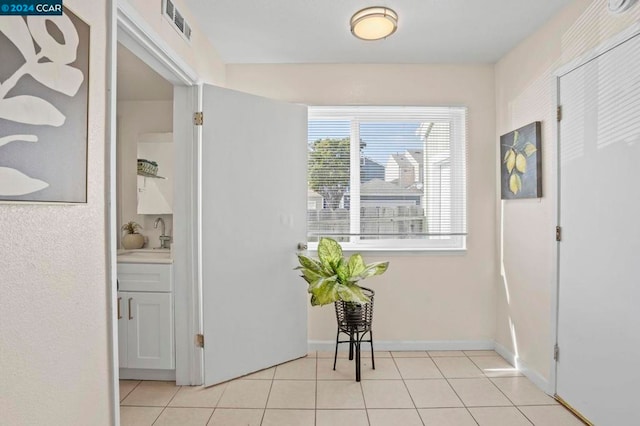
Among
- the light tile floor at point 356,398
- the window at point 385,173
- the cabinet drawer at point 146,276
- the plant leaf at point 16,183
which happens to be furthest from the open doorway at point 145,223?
the plant leaf at point 16,183

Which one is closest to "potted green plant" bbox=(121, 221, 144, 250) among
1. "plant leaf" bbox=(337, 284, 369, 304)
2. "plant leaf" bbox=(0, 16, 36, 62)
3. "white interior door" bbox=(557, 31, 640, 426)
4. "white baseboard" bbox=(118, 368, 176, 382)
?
"white baseboard" bbox=(118, 368, 176, 382)

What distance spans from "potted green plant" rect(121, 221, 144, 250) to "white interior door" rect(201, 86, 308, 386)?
3.60 ft

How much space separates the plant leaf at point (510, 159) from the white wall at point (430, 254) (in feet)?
0.78

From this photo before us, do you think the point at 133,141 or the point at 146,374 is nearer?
the point at 146,374

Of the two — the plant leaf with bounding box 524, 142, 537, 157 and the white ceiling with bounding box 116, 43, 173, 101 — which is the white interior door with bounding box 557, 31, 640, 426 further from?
the white ceiling with bounding box 116, 43, 173, 101

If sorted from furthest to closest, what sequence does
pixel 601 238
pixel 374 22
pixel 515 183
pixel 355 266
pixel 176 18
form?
1. pixel 515 183
2. pixel 355 266
3. pixel 374 22
4. pixel 176 18
5. pixel 601 238

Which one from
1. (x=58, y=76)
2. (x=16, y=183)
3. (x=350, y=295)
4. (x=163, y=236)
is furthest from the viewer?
(x=163, y=236)

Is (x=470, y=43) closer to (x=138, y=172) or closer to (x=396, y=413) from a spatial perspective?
(x=396, y=413)

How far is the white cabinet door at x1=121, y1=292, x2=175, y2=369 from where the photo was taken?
94.4 inches

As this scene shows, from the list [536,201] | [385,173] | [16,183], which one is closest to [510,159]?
[536,201]

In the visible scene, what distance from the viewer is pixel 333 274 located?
2.51 meters

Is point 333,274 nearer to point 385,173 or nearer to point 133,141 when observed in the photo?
point 385,173

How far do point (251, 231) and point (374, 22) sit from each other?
162 cm

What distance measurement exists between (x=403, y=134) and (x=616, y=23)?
1512 millimetres
